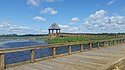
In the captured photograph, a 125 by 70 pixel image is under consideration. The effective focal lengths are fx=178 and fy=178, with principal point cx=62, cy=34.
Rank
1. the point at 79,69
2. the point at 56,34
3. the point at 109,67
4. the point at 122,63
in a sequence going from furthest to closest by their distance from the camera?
the point at 56,34 → the point at 122,63 → the point at 79,69 → the point at 109,67

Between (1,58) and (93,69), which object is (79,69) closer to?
(93,69)

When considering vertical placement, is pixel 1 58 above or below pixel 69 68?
above

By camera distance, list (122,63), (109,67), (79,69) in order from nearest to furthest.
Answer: (109,67) < (79,69) < (122,63)

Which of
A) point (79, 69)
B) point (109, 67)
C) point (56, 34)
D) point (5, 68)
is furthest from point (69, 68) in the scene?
point (56, 34)

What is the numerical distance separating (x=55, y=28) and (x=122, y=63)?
53221 millimetres

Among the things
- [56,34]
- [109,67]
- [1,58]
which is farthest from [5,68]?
[56,34]

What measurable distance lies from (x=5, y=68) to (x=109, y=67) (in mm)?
4015

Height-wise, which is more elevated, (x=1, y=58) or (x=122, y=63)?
(x=1, y=58)

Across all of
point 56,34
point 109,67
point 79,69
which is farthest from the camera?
point 56,34

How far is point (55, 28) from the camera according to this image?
60.9 metres

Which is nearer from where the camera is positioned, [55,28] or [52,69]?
[52,69]

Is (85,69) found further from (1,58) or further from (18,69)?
(1,58)

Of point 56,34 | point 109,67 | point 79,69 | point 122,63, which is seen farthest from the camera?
point 56,34

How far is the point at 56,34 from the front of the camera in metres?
60.3
